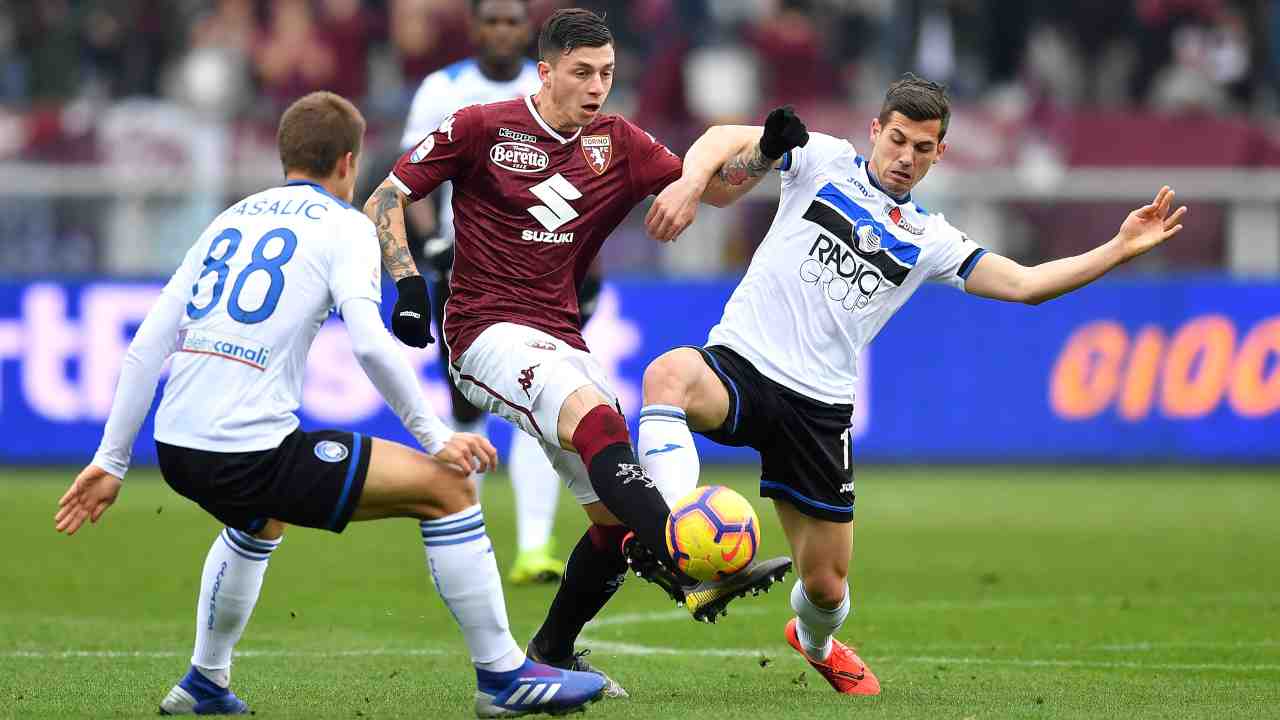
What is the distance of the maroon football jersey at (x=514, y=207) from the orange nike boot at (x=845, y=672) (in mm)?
1350

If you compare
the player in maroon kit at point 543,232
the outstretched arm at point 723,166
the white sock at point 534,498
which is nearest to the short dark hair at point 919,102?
the outstretched arm at point 723,166

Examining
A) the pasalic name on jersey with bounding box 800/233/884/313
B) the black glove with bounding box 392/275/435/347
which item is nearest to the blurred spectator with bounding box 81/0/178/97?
the pasalic name on jersey with bounding box 800/233/884/313

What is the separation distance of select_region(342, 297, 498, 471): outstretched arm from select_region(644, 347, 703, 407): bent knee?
965mm

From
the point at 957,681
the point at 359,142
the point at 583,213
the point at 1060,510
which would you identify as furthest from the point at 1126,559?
the point at 359,142

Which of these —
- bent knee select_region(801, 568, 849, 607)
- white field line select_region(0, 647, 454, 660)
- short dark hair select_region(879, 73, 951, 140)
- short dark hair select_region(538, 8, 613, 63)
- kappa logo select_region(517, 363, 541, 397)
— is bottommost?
white field line select_region(0, 647, 454, 660)

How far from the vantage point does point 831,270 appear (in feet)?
Result: 21.3

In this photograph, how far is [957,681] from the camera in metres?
6.43

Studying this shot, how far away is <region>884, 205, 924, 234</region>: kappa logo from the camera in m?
6.52

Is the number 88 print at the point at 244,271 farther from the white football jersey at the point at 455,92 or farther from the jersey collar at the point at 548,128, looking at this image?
the white football jersey at the point at 455,92

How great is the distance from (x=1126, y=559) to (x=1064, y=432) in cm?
471

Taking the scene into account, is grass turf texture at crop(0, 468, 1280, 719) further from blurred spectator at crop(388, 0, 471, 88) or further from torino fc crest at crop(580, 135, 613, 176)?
blurred spectator at crop(388, 0, 471, 88)

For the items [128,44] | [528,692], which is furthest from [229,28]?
[528,692]

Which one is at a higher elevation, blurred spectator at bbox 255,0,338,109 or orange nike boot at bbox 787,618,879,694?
blurred spectator at bbox 255,0,338,109

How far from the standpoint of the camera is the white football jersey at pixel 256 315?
206 inches
